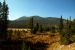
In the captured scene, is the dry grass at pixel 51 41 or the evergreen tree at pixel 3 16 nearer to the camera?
the dry grass at pixel 51 41

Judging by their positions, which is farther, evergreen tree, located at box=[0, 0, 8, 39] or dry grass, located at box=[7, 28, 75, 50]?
evergreen tree, located at box=[0, 0, 8, 39]

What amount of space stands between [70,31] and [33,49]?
8.08 meters

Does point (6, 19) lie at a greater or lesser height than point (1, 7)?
lesser

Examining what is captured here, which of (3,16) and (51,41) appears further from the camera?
(3,16)

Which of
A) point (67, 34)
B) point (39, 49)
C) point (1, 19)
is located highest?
point (1, 19)

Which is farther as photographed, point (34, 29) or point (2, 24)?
point (34, 29)

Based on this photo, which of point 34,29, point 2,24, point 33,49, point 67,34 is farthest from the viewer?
point 34,29

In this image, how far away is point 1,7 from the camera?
41.7 m

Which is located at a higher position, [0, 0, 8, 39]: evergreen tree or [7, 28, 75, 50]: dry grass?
[0, 0, 8, 39]: evergreen tree

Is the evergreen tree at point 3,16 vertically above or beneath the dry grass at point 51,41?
above

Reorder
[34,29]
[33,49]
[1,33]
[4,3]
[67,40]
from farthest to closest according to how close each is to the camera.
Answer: [34,29]
[4,3]
[1,33]
[67,40]
[33,49]

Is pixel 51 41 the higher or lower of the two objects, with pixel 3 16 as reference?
lower

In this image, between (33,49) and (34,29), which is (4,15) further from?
(33,49)

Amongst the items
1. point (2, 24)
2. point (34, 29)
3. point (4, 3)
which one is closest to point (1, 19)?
point (2, 24)
